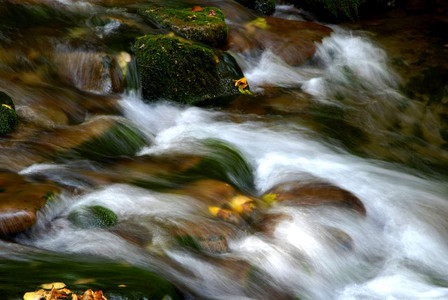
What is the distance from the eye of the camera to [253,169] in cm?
657

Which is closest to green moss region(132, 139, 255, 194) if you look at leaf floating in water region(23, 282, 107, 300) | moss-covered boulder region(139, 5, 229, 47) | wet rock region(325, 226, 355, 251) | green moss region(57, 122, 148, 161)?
green moss region(57, 122, 148, 161)

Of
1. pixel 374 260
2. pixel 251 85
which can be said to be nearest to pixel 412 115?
pixel 251 85

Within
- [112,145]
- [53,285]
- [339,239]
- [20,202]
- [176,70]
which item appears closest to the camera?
[53,285]

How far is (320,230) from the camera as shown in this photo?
5238mm

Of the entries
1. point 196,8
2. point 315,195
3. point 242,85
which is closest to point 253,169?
point 315,195

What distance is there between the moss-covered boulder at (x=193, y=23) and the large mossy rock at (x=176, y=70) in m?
0.74

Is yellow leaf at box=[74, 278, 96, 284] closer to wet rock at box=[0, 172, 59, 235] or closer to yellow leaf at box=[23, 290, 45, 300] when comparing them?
yellow leaf at box=[23, 290, 45, 300]

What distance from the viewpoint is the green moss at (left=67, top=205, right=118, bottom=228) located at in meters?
4.48

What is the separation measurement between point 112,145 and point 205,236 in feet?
6.67

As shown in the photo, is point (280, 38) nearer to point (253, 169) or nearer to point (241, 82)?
point (241, 82)

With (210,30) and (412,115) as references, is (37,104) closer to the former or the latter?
(210,30)

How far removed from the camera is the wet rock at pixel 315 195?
18.3ft

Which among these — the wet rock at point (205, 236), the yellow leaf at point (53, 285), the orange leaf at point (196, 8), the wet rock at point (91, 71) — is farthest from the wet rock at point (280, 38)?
the yellow leaf at point (53, 285)

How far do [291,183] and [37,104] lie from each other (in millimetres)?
2984
